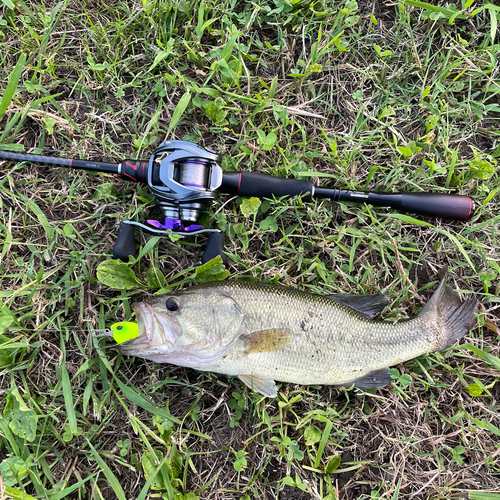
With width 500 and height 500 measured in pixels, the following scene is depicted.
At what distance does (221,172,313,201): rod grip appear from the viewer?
2.88 metres

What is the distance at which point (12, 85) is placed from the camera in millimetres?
2846

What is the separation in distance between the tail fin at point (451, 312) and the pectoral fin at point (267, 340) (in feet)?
4.12

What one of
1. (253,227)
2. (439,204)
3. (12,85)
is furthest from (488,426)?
(12,85)

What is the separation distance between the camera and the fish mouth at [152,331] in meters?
2.52

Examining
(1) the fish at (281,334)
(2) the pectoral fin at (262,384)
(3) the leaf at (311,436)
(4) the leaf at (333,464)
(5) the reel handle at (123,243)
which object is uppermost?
(5) the reel handle at (123,243)

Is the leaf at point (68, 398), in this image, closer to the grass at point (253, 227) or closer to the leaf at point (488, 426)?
the grass at point (253, 227)

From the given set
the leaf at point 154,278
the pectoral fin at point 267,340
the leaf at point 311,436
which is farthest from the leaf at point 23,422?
the leaf at point 311,436

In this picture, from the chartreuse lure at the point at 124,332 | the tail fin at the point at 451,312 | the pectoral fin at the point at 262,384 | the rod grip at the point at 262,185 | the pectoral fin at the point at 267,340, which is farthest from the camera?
the tail fin at the point at 451,312

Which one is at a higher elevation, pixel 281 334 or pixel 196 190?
pixel 196 190

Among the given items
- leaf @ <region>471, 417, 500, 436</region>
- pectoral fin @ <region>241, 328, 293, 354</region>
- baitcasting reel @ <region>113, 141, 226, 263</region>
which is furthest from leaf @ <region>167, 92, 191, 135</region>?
leaf @ <region>471, 417, 500, 436</region>

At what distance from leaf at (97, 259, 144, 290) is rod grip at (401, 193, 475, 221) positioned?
7.81ft

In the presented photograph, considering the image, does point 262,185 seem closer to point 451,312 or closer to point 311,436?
point 451,312

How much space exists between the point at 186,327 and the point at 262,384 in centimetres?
78

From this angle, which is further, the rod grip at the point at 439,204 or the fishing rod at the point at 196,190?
the rod grip at the point at 439,204
